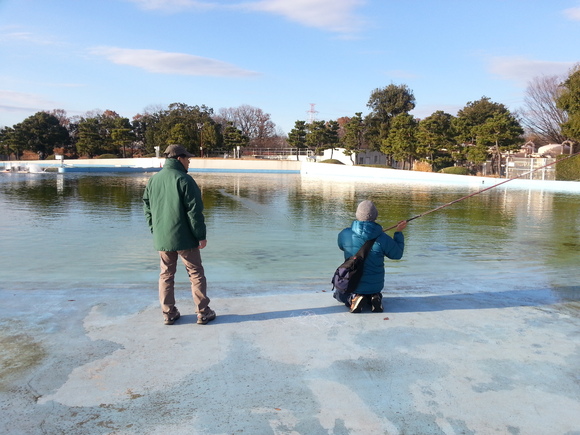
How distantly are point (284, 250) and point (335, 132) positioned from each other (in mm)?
47594

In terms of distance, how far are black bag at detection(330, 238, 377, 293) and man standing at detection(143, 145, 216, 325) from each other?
1.00 m

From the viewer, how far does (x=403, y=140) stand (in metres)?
40.2

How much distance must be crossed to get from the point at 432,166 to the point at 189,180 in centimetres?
3741

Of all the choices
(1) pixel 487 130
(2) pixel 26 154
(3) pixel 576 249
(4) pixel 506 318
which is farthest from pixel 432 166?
(2) pixel 26 154

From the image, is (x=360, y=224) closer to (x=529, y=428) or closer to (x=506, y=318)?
(x=506, y=318)

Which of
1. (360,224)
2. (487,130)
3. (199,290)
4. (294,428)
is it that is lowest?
(294,428)

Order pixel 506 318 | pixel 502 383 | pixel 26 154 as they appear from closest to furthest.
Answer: pixel 502 383
pixel 506 318
pixel 26 154

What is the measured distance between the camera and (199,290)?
3.34 meters

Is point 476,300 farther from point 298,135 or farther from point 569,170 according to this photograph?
point 298,135

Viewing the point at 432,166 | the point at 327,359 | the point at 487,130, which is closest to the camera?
the point at 327,359

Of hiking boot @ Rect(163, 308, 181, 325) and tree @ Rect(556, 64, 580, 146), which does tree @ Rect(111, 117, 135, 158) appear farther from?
hiking boot @ Rect(163, 308, 181, 325)

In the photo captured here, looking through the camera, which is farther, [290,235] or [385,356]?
[290,235]

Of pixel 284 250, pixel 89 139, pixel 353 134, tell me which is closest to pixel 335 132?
pixel 353 134

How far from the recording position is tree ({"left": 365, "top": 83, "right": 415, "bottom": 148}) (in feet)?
164
